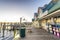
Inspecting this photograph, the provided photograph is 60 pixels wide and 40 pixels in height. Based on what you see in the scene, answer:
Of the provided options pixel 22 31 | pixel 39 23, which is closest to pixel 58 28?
pixel 22 31

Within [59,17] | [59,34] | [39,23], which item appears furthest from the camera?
[39,23]

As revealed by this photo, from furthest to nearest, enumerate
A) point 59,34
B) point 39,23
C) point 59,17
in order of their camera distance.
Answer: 1. point 39,23
2. point 59,17
3. point 59,34

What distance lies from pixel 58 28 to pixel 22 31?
3906mm

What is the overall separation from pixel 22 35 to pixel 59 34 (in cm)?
399

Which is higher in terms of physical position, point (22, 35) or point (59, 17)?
point (59, 17)

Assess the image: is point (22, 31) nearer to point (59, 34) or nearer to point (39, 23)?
point (59, 34)

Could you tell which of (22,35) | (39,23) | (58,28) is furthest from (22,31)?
(39,23)

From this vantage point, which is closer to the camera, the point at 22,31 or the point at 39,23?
the point at 22,31

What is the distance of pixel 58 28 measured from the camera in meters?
17.4

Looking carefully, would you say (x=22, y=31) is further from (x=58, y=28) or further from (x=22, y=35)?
(x=58, y=28)

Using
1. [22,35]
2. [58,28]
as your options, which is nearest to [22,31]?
[22,35]

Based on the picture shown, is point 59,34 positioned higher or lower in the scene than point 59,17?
lower

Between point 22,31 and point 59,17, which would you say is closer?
point 22,31

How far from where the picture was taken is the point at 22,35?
57.8ft
